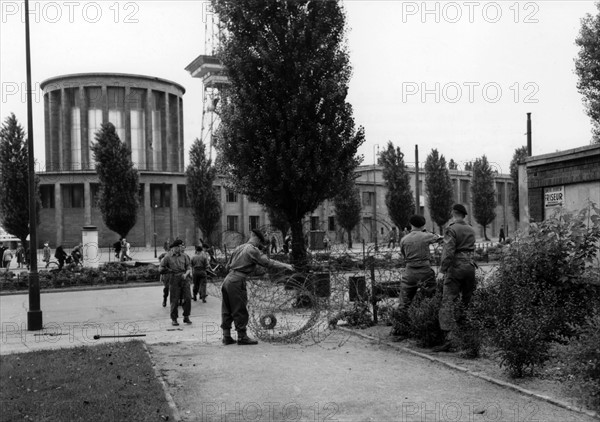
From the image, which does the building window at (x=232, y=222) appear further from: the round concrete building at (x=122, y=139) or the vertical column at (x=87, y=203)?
the vertical column at (x=87, y=203)

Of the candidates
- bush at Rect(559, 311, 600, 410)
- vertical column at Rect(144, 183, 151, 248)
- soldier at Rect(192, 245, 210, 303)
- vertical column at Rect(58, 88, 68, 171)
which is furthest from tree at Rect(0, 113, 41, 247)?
bush at Rect(559, 311, 600, 410)

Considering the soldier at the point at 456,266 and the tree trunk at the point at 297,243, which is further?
the tree trunk at the point at 297,243

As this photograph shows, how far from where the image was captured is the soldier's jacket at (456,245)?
9008 millimetres

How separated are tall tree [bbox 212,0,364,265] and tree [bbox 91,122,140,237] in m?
26.0

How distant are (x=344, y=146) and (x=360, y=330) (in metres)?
7.15

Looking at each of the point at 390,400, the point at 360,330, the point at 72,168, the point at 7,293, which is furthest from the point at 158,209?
the point at 390,400

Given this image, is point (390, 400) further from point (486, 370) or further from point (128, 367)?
point (128, 367)

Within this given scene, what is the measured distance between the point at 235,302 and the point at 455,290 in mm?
3612

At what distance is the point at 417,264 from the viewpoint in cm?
1002

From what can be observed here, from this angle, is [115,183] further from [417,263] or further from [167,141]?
[417,263]

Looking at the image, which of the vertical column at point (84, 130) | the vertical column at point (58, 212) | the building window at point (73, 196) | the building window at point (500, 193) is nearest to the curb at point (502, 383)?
the vertical column at point (58, 212)

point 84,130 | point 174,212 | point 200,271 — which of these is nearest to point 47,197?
point 84,130

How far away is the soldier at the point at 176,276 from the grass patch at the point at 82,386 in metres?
3.54

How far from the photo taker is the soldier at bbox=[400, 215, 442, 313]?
32.6ft
